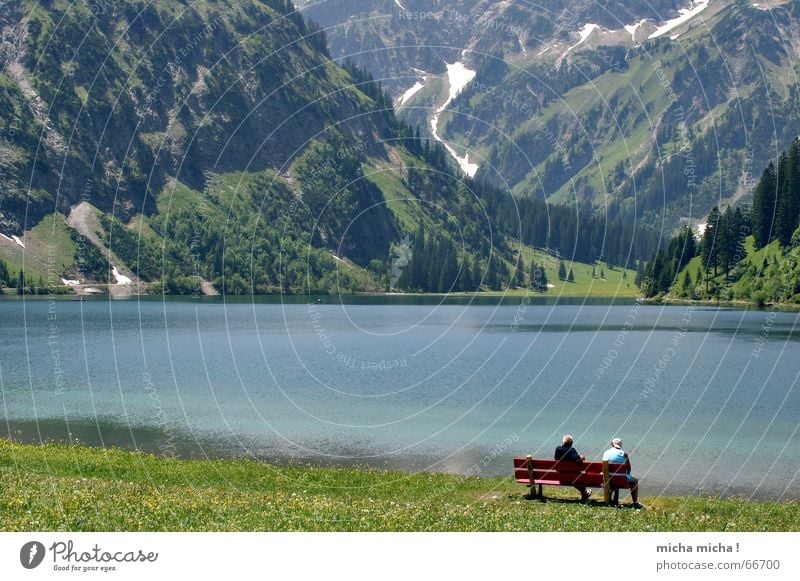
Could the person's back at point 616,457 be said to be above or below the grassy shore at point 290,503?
above

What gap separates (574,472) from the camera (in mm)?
31656

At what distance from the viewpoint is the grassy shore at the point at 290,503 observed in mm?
22953

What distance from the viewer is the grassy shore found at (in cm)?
2295

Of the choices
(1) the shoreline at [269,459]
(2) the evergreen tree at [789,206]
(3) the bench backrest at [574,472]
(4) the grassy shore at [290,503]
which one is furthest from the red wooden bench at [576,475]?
(2) the evergreen tree at [789,206]

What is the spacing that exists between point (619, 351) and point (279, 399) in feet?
203

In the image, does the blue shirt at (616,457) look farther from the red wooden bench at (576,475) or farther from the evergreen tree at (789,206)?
the evergreen tree at (789,206)

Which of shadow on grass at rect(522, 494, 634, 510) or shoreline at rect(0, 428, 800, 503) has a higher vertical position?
shadow on grass at rect(522, 494, 634, 510)

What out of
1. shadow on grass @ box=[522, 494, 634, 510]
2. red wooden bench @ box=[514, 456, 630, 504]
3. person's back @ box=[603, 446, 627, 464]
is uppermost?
person's back @ box=[603, 446, 627, 464]

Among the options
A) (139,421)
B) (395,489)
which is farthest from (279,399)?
(395,489)

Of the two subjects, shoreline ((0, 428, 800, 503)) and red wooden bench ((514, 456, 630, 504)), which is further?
shoreline ((0, 428, 800, 503))

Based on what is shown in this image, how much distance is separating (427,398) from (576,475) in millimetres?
41544

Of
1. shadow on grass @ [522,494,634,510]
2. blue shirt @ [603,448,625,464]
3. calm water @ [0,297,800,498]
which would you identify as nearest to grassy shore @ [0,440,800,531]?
shadow on grass @ [522,494,634,510]

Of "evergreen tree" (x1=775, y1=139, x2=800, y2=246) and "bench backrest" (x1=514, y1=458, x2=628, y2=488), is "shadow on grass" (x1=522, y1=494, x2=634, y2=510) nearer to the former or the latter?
"bench backrest" (x1=514, y1=458, x2=628, y2=488)
